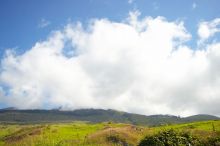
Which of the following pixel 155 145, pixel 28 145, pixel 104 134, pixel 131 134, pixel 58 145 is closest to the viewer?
pixel 155 145

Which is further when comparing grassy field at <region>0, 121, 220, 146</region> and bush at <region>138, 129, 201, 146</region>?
grassy field at <region>0, 121, 220, 146</region>

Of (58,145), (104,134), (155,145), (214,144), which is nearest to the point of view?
(214,144)

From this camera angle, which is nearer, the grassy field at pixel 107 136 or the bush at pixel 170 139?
the bush at pixel 170 139

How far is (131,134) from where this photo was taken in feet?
153

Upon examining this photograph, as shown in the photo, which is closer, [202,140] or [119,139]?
[202,140]

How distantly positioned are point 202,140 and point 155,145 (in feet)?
7.75

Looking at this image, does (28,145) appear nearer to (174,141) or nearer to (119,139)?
(174,141)

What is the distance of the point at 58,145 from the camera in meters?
18.3

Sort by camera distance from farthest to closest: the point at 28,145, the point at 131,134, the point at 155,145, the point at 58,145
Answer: the point at 131,134
the point at 28,145
the point at 58,145
the point at 155,145

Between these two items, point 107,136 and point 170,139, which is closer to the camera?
point 170,139

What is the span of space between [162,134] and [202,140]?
199 centimetres

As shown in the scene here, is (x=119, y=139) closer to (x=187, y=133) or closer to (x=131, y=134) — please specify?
(x=131, y=134)

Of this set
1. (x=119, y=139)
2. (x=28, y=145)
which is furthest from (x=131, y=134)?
(x=28, y=145)

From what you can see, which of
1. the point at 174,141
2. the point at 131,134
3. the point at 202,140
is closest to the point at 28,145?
the point at 174,141
